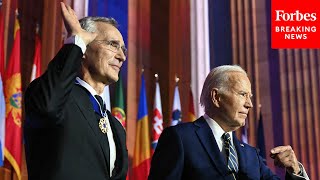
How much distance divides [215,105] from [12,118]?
3.44 meters

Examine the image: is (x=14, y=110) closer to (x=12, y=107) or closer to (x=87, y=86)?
(x=12, y=107)

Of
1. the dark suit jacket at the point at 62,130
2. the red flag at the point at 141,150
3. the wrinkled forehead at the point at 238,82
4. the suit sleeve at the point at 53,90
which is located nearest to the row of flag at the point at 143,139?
the red flag at the point at 141,150

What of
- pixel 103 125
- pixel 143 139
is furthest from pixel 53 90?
pixel 143 139

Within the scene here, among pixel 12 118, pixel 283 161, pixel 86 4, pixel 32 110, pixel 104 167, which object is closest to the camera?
pixel 32 110

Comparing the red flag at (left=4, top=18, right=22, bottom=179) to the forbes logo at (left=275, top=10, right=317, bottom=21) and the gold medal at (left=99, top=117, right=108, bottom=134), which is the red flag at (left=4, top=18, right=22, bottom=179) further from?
the gold medal at (left=99, top=117, right=108, bottom=134)

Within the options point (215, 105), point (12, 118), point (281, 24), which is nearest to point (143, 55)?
point (281, 24)

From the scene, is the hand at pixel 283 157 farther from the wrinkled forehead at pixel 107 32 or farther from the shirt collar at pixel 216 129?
the wrinkled forehead at pixel 107 32

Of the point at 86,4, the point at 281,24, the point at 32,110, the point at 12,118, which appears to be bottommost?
the point at 12,118

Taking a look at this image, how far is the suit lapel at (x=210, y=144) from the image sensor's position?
7.29 ft

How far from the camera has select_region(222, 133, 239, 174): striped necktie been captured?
2.24m

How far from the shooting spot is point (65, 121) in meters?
1.53

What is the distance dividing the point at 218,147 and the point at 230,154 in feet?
0.23

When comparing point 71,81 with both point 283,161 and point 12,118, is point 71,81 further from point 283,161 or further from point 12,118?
point 12,118

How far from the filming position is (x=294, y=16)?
5.93 meters
